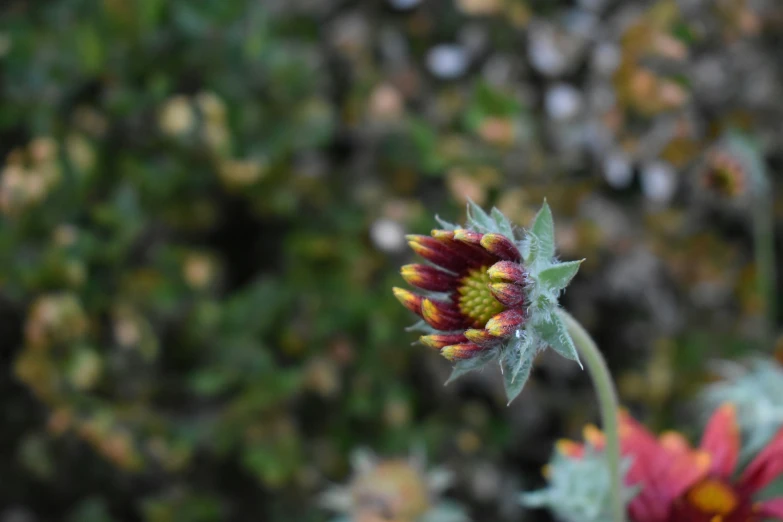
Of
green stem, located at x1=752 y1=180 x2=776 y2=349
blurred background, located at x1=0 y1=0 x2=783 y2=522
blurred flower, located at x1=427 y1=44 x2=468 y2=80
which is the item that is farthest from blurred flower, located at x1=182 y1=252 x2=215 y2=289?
green stem, located at x1=752 y1=180 x2=776 y2=349

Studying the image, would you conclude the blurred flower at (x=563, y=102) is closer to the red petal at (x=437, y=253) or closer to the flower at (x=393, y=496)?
the flower at (x=393, y=496)

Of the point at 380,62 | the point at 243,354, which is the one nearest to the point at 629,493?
the point at 243,354

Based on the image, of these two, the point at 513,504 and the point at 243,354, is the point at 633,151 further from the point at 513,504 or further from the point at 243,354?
the point at 243,354

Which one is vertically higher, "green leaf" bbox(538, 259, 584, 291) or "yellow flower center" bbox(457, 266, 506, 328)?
"yellow flower center" bbox(457, 266, 506, 328)

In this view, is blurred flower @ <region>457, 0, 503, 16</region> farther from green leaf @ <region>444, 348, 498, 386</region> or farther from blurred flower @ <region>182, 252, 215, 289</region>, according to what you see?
green leaf @ <region>444, 348, 498, 386</region>

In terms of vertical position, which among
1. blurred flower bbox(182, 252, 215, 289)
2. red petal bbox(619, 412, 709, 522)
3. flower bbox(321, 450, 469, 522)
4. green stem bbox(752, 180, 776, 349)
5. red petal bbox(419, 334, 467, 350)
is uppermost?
blurred flower bbox(182, 252, 215, 289)

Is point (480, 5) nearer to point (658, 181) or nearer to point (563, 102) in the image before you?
point (563, 102)

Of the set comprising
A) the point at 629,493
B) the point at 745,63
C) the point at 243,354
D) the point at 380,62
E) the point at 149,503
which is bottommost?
the point at 629,493
